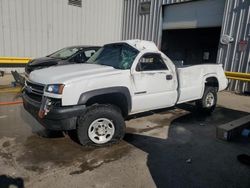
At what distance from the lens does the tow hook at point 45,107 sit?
3465 millimetres

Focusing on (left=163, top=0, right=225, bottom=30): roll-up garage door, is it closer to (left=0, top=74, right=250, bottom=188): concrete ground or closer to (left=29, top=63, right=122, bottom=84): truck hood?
(left=0, top=74, right=250, bottom=188): concrete ground

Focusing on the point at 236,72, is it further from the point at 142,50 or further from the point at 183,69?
the point at 142,50

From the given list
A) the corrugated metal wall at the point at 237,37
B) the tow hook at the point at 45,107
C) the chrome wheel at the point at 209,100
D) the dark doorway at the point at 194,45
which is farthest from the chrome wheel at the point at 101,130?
the dark doorway at the point at 194,45

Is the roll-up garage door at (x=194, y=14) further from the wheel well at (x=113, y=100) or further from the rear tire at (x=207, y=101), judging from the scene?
the wheel well at (x=113, y=100)

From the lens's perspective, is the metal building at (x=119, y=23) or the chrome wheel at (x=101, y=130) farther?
the metal building at (x=119, y=23)

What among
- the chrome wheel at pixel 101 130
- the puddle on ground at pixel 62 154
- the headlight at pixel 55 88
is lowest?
the puddle on ground at pixel 62 154

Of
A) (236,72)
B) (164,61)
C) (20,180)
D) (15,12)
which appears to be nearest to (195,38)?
(236,72)

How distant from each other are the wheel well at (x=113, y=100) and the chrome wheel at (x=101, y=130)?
0.34 m

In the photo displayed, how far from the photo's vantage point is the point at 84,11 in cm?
1284

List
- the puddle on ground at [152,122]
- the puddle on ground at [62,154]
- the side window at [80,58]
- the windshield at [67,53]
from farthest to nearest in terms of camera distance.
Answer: the windshield at [67,53]
the side window at [80,58]
the puddle on ground at [152,122]
the puddle on ground at [62,154]

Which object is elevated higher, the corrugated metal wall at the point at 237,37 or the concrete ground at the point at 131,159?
the corrugated metal wall at the point at 237,37

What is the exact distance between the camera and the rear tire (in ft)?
19.6

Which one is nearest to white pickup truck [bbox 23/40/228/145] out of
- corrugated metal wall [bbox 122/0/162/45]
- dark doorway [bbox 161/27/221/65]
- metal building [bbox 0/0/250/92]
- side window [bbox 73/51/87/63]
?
side window [bbox 73/51/87/63]

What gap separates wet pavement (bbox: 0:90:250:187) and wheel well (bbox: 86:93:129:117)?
0.63 meters
